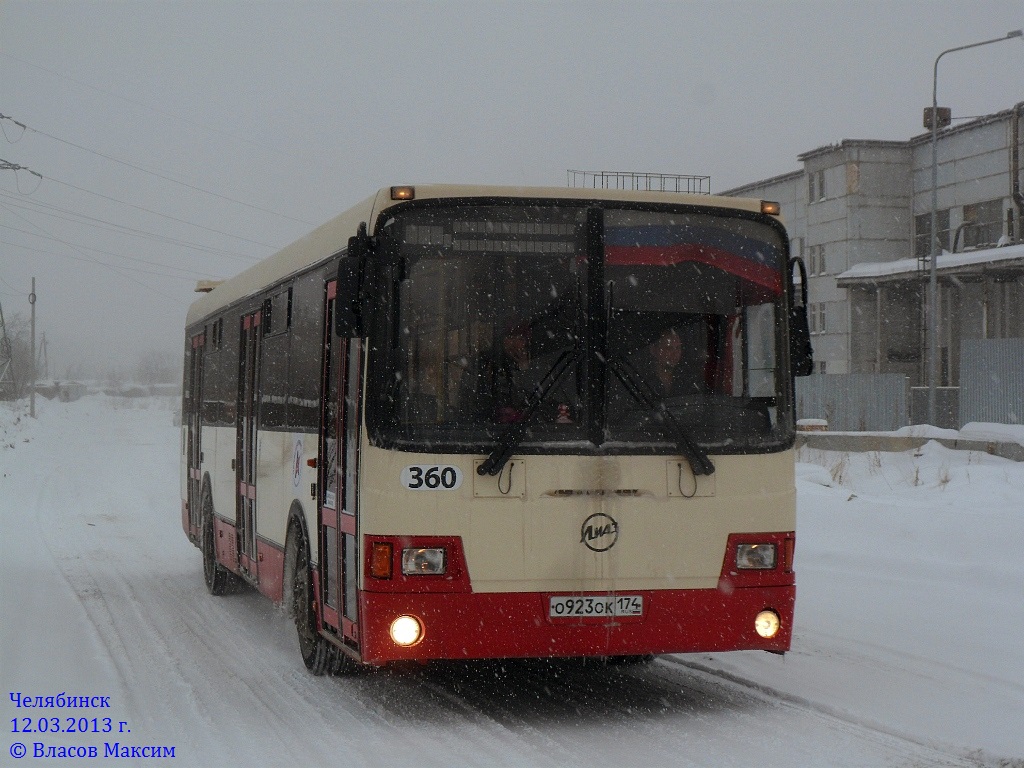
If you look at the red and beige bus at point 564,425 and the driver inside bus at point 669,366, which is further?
the driver inside bus at point 669,366

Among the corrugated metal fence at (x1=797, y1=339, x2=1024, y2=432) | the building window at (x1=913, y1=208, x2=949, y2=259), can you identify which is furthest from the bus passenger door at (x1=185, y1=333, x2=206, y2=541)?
the building window at (x1=913, y1=208, x2=949, y2=259)

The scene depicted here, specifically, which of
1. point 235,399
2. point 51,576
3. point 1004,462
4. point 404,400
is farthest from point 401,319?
point 1004,462

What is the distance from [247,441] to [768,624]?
226 inches

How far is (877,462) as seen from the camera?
24.4 meters

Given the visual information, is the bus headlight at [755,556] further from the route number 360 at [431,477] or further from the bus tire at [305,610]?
the bus tire at [305,610]

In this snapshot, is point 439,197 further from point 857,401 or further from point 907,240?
point 907,240

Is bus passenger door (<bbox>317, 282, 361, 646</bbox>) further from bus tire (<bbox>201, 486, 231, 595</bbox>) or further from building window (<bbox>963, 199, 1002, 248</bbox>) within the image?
building window (<bbox>963, 199, 1002, 248</bbox>)

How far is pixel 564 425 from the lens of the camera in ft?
23.9

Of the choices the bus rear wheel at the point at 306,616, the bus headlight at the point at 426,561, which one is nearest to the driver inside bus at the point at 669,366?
the bus headlight at the point at 426,561

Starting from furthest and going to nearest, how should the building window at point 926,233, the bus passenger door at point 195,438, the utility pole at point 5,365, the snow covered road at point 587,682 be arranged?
the building window at point 926,233
the utility pole at point 5,365
the bus passenger door at point 195,438
the snow covered road at point 587,682

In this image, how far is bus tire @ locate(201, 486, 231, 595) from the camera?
13609 mm

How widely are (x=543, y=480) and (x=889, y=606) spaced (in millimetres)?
5386

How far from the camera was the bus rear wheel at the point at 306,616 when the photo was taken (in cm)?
880

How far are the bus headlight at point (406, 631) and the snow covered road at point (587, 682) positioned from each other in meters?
0.51
